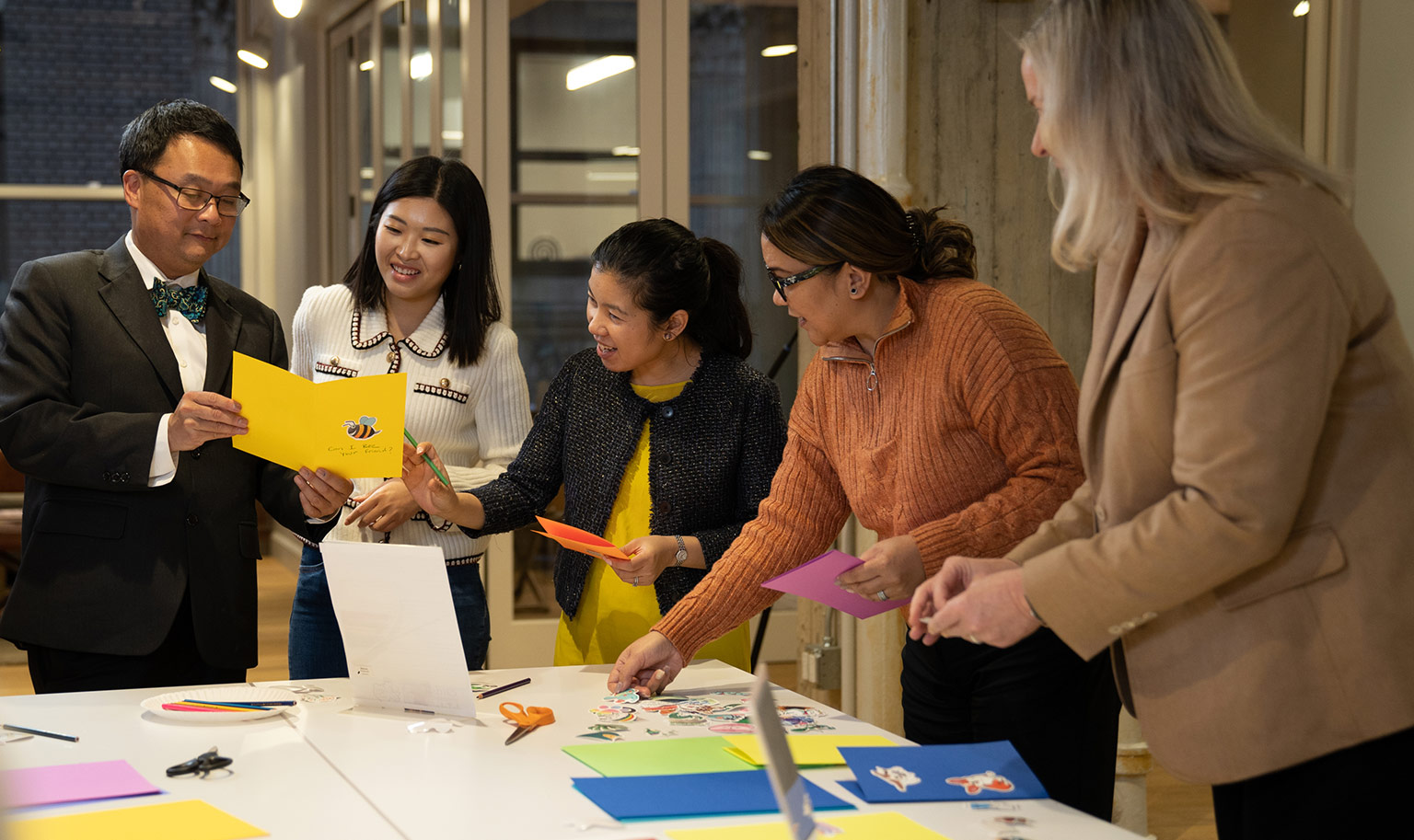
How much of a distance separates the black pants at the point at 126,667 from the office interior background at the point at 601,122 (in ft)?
6.06

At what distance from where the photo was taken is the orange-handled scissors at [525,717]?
1.78 metres

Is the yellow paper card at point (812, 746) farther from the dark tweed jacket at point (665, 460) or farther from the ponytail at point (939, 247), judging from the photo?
the ponytail at point (939, 247)

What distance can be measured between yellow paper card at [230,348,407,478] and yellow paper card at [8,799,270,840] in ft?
2.46

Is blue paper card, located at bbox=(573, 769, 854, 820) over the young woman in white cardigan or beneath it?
beneath

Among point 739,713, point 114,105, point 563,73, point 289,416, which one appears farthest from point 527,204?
point 114,105

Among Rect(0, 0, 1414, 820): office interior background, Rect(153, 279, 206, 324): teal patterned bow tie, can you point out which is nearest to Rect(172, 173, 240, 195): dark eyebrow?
Rect(153, 279, 206, 324): teal patterned bow tie

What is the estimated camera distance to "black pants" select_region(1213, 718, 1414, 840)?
4.19 feet

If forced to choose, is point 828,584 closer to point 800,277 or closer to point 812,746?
point 812,746

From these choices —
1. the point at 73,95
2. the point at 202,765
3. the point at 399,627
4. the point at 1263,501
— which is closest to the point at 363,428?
the point at 399,627

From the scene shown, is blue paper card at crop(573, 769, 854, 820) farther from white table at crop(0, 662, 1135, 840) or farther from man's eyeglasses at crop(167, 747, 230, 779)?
man's eyeglasses at crop(167, 747, 230, 779)

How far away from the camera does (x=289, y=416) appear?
2.14 metres

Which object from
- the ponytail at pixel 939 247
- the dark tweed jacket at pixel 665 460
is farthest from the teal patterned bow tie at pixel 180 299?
the ponytail at pixel 939 247

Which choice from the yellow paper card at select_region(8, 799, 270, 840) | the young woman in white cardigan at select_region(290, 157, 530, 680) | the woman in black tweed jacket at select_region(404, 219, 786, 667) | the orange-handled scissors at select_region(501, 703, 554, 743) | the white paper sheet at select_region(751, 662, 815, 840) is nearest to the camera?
the white paper sheet at select_region(751, 662, 815, 840)

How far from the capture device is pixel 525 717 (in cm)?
183
